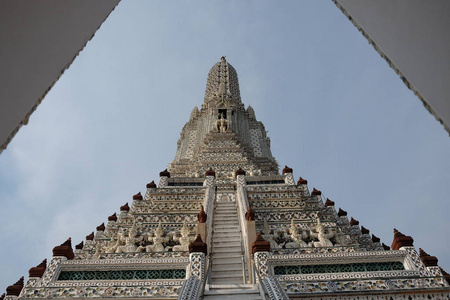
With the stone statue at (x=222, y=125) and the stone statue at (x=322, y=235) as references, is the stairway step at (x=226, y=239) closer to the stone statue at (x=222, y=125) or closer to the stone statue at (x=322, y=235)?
the stone statue at (x=322, y=235)

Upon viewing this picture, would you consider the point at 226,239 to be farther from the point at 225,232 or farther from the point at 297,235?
the point at 297,235

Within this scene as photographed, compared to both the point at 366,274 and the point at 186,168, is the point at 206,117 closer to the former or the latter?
the point at 186,168

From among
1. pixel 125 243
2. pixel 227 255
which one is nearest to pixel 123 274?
pixel 125 243

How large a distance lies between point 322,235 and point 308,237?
0.49m

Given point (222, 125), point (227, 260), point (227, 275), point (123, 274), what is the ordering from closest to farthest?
point (123, 274), point (227, 275), point (227, 260), point (222, 125)

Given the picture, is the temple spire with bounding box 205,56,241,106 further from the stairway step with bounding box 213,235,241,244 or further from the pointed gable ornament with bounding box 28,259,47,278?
the pointed gable ornament with bounding box 28,259,47,278

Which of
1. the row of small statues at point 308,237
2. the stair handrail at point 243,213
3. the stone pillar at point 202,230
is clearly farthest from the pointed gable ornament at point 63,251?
the row of small statues at point 308,237

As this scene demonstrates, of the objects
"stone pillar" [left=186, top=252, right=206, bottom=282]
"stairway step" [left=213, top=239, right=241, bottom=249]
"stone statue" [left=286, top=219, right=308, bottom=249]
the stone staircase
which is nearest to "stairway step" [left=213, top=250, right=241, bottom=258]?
the stone staircase

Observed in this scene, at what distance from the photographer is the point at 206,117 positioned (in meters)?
24.2

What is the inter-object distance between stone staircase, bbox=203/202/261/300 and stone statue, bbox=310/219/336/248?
1.92 m

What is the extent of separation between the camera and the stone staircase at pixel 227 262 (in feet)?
19.9

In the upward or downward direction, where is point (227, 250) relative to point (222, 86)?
downward

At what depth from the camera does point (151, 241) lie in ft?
30.1

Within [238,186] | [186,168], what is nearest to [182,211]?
[238,186]
